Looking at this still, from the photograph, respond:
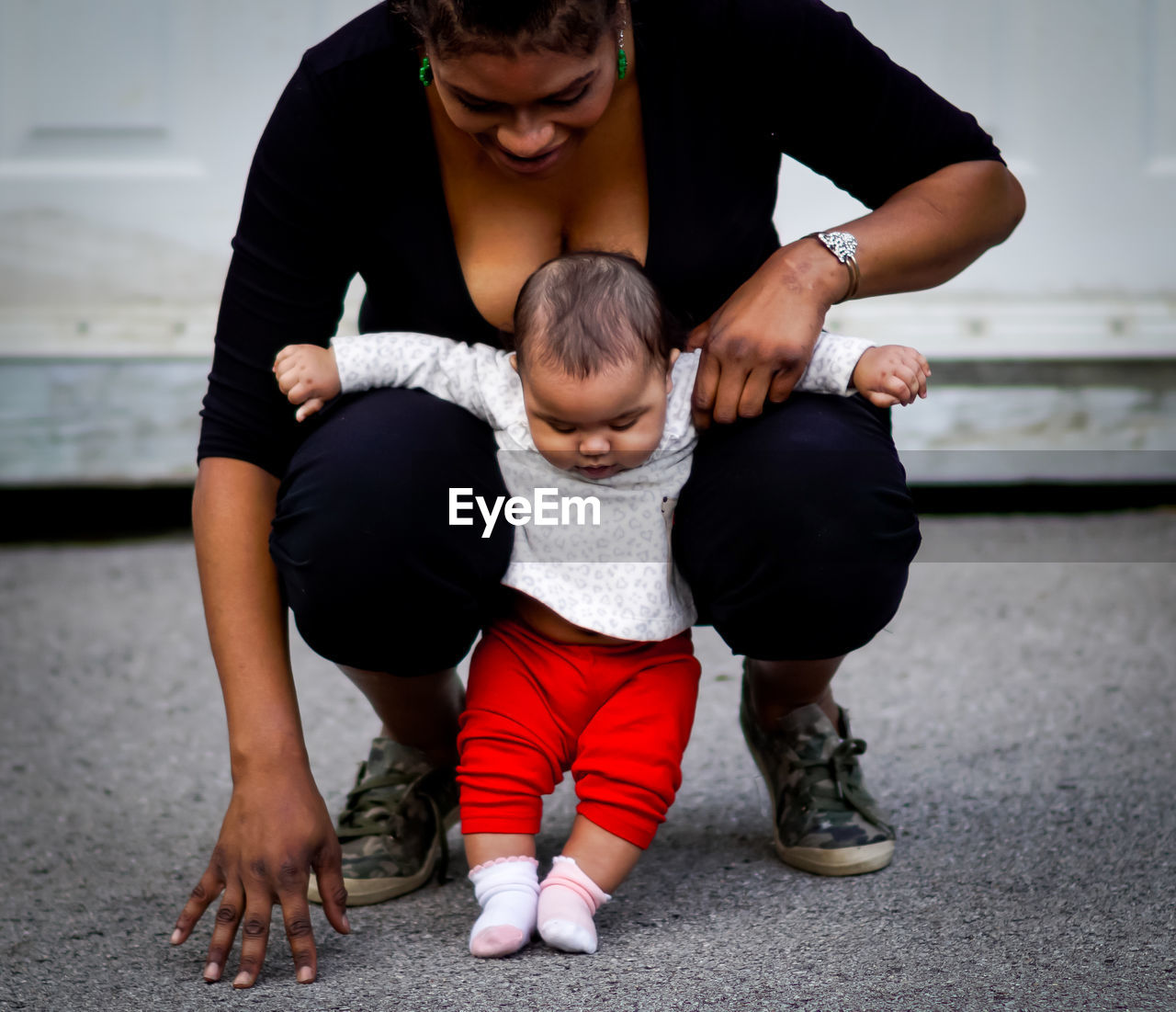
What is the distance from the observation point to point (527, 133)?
1209 mm

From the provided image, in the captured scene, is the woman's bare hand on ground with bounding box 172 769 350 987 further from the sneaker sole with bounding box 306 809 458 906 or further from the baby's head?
the baby's head

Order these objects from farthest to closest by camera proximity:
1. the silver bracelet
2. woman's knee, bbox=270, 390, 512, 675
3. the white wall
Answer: the white wall, the silver bracelet, woman's knee, bbox=270, 390, 512, 675

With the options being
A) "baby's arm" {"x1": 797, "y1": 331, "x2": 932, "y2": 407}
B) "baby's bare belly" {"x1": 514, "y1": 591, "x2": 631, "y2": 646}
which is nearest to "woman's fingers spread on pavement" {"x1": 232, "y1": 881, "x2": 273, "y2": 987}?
"baby's bare belly" {"x1": 514, "y1": 591, "x2": 631, "y2": 646}

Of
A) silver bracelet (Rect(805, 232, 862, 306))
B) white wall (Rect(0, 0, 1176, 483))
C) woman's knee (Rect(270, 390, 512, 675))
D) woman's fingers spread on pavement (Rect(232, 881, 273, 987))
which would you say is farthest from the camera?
white wall (Rect(0, 0, 1176, 483))

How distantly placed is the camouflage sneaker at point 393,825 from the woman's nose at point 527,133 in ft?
2.24

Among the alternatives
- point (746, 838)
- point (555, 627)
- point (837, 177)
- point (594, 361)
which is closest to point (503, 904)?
point (555, 627)

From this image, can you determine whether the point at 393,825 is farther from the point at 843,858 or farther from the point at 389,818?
the point at 843,858

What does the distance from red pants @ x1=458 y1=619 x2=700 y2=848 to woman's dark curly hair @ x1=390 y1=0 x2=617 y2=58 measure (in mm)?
599

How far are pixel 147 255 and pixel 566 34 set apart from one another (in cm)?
222

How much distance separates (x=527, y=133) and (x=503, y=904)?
73 centimetres

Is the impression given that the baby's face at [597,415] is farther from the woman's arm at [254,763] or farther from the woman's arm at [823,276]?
the woman's arm at [254,763]

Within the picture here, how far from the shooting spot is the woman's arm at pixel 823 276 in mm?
1321

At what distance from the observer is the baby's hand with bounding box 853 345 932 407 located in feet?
4.31

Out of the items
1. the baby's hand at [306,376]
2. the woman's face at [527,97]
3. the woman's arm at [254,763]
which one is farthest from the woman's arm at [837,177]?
the woman's arm at [254,763]
